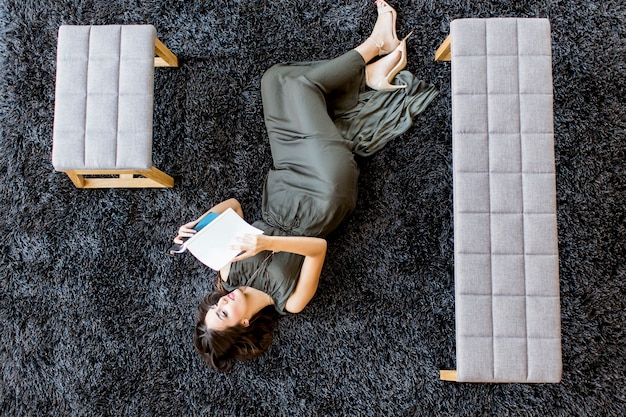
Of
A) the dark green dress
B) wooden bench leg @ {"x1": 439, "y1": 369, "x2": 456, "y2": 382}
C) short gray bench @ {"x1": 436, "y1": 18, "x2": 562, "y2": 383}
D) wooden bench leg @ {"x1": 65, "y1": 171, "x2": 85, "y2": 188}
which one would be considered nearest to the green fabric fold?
the dark green dress

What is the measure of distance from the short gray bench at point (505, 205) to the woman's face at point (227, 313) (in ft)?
2.80

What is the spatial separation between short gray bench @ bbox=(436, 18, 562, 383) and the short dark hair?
0.81 m

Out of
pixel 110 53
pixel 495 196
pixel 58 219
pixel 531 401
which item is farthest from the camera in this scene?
pixel 58 219

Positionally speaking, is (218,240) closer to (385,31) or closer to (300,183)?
(300,183)

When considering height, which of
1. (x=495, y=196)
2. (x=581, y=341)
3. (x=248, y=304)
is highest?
(x=495, y=196)

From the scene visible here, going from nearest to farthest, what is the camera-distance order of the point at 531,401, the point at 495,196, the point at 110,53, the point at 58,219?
the point at 495,196 → the point at 110,53 → the point at 531,401 → the point at 58,219

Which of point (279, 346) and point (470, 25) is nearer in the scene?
point (470, 25)

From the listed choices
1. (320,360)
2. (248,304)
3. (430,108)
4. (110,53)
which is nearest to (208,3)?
(110,53)

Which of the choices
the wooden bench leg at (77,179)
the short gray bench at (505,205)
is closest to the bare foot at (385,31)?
the short gray bench at (505,205)

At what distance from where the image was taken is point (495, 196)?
187 cm

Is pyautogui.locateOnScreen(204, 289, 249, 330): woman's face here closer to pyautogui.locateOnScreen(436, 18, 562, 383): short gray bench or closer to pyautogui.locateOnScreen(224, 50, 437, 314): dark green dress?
pyautogui.locateOnScreen(224, 50, 437, 314): dark green dress

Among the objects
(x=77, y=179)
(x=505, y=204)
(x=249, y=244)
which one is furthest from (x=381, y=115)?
(x=77, y=179)

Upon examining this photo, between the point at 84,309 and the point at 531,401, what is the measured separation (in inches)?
84.7

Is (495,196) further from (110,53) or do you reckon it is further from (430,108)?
(110,53)
